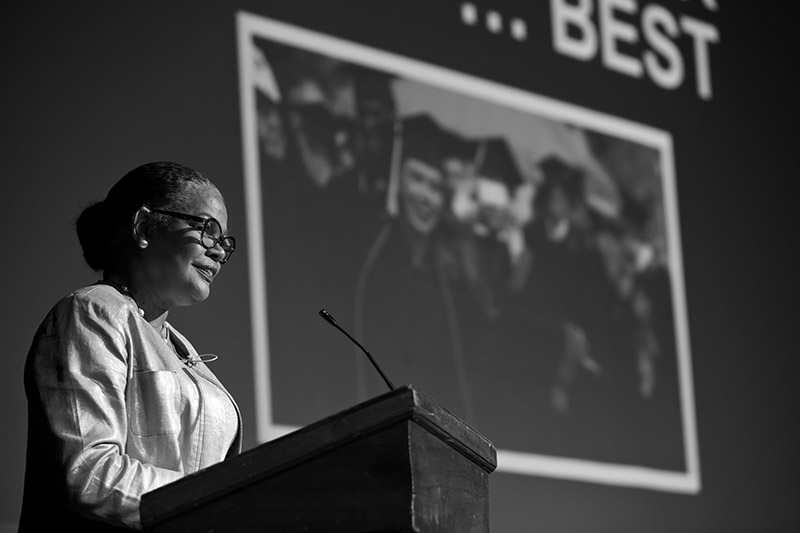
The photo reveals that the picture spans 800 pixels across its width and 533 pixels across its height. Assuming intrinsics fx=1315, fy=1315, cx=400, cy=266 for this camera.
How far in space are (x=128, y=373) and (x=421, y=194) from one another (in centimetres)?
208

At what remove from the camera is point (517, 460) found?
3.87 meters

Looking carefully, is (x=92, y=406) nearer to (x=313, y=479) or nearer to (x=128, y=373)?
(x=128, y=373)

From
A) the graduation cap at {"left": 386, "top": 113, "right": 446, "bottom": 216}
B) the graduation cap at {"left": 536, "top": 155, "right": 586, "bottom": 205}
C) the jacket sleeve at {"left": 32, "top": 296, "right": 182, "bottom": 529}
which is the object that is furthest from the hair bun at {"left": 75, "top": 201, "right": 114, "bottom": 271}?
the graduation cap at {"left": 536, "top": 155, "right": 586, "bottom": 205}

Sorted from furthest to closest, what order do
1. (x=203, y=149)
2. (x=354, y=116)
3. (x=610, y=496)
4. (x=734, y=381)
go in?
(x=734, y=381) < (x=610, y=496) < (x=354, y=116) < (x=203, y=149)

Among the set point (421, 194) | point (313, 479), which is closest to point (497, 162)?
point (421, 194)

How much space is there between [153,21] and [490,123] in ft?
3.78

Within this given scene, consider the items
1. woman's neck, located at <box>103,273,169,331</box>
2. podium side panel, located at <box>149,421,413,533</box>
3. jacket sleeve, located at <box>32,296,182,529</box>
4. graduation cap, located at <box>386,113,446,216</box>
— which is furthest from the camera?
graduation cap, located at <box>386,113,446,216</box>

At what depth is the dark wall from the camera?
10.4 feet

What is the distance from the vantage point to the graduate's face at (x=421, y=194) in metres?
3.81

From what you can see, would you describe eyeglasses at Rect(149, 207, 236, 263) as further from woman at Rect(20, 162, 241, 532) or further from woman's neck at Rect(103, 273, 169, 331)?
woman's neck at Rect(103, 273, 169, 331)

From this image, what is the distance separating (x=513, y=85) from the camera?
422cm

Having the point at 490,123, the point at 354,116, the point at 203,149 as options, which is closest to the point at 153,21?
the point at 203,149

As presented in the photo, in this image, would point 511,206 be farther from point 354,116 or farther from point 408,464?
point 408,464

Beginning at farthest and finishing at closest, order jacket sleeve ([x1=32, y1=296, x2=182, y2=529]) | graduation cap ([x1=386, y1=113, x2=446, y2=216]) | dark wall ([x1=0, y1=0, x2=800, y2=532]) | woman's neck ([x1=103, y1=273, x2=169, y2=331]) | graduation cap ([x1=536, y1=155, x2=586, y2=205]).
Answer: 1. graduation cap ([x1=536, y1=155, x2=586, y2=205])
2. graduation cap ([x1=386, y1=113, x2=446, y2=216])
3. dark wall ([x1=0, y1=0, x2=800, y2=532])
4. woman's neck ([x1=103, y1=273, x2=169, y2=331])
5. jacket sleeve ([x1=32, y1=296, x2=182, y2=529])
